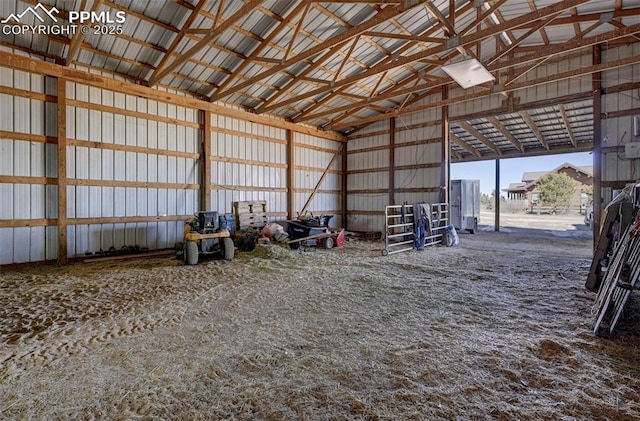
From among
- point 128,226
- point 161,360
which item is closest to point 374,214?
point 128,226

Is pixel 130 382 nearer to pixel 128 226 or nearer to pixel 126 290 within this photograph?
pixel 126 290

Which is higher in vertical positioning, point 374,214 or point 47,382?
point 374,214

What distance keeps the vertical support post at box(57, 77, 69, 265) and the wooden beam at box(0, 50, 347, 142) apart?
0.23 metres

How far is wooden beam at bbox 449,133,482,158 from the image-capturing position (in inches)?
515

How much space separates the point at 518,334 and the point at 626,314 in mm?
1458

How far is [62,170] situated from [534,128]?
14.1 meters

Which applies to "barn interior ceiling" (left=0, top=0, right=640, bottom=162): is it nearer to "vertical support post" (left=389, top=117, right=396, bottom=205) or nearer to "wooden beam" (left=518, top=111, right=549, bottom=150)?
"wooden beam" (left=518, top=111, right=549, bottom=150)

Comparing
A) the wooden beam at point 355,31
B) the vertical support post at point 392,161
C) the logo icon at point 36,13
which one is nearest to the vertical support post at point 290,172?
the vertical support post at point 392,161

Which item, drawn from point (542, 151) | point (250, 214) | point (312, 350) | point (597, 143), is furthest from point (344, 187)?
point (312, 350)

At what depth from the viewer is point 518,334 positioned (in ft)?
9.45

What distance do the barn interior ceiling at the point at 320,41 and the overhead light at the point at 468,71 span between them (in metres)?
0.11

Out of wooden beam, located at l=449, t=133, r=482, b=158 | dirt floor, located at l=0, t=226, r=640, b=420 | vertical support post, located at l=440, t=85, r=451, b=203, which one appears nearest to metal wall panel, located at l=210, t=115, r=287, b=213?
dirt floor, located at l=0, t=226, r=640, b=420

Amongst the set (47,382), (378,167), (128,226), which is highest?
(378,167)

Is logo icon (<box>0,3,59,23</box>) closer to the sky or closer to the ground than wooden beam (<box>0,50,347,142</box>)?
closer to the sky
